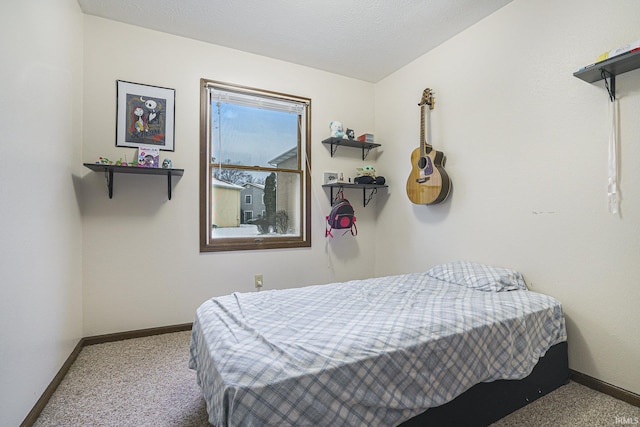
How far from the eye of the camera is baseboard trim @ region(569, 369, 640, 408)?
1.58 meters

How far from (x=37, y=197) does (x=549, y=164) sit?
303 centimetres

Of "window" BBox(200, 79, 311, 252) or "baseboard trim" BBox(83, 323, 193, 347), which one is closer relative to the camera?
"baseboard trim" BBox(83, 323, 193, 347)

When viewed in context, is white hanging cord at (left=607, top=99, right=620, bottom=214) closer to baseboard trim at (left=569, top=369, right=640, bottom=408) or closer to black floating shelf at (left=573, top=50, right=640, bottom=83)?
black floating shelf at (left=573, top=50, right=640, bottom=83)

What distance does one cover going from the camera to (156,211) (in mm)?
2514

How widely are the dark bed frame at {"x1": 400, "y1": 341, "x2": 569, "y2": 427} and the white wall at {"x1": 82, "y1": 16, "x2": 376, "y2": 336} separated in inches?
76.7

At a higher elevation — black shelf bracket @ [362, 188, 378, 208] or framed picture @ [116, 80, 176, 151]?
framed picture @ [116, 80, 176, 151]

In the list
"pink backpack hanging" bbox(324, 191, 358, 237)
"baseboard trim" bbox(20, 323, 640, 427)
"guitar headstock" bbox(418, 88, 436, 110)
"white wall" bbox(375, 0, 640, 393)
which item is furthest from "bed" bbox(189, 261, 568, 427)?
"guitar headstock" bbox(418, 88, 436, 110)

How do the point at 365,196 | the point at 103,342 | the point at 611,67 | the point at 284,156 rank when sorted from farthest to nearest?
the point at 365,196 → the point at 284,156 → the point at 103,342 → the point at 611,67

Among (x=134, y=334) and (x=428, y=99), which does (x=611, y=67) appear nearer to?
(x=428, y=99)

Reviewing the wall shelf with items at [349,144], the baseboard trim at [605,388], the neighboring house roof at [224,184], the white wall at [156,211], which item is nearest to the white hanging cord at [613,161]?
the baseboard trim at [605,388]

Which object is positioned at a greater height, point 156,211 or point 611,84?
point 611,84

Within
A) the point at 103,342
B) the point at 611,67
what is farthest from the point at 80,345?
the point at 611,67

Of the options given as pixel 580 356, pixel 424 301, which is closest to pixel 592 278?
pixel 580 356

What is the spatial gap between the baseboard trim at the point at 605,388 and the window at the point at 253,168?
7.47ft
